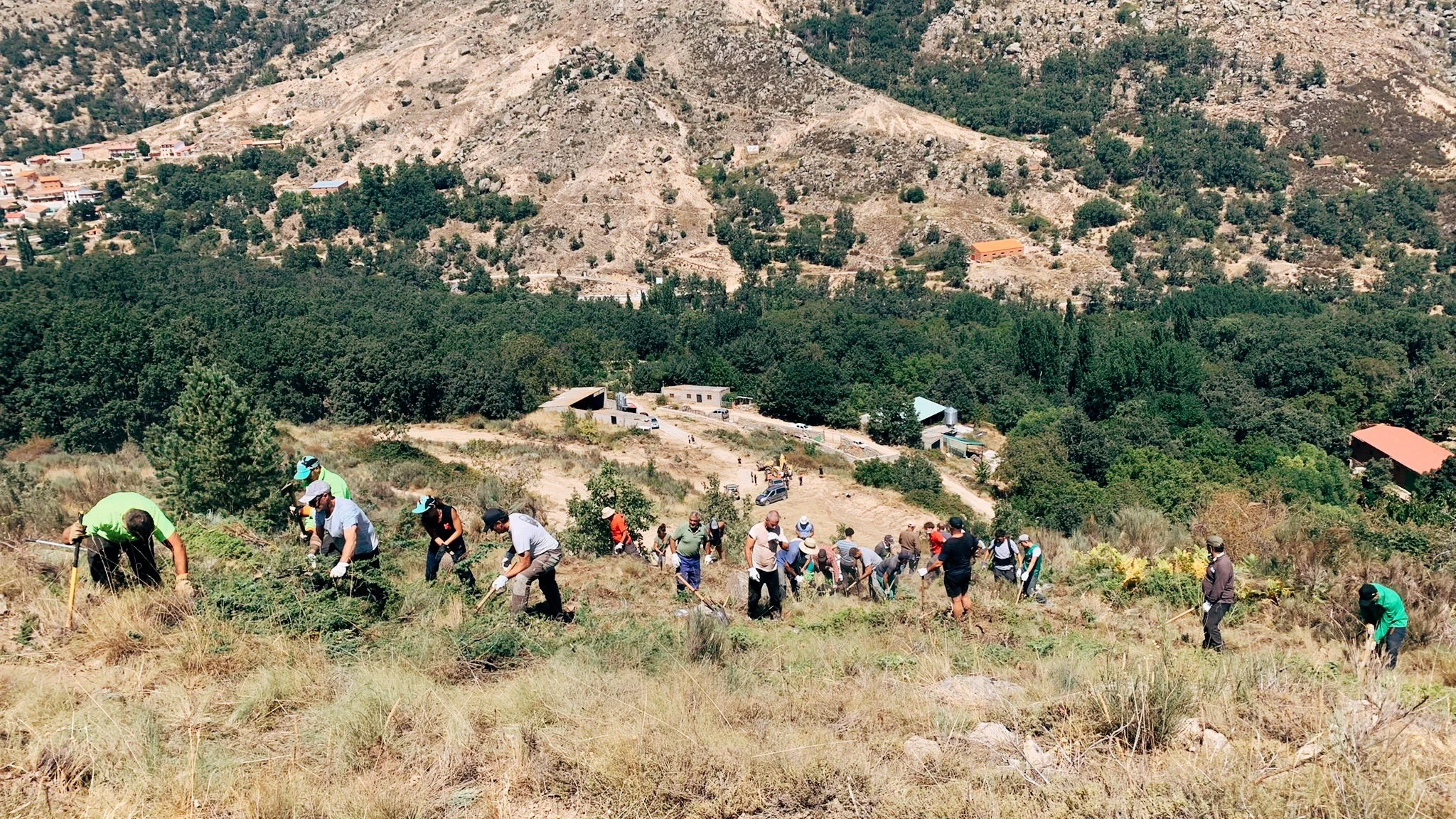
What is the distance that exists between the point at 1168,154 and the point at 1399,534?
8868 cm

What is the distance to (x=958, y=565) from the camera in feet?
28.1

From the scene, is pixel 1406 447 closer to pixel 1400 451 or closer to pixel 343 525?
pixel 1400 451

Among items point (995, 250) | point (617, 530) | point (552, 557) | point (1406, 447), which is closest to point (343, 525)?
point (552, 557)

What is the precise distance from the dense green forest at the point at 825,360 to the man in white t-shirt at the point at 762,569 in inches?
781

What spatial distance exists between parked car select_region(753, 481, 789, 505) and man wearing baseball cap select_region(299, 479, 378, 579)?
77.7ft

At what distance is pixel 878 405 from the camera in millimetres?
46469

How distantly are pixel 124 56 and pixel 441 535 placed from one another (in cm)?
15577

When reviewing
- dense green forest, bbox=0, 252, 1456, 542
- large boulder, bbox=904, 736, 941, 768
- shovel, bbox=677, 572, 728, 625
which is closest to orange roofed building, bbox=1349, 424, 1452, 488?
dense green forest, bbox=0, 252, 1456, 542

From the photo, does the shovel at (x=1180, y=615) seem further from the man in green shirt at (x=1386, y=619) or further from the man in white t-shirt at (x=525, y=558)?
the man in white t-shirt at (x=525, y=558)

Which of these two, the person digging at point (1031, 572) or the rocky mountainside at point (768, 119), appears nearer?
the person digging at point (1031, 572)

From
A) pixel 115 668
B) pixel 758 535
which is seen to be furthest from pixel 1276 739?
pixel 115 668

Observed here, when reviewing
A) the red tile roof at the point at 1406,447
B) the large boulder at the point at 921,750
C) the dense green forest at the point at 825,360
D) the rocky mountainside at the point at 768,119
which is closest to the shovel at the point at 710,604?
the large boulder at the point at 921,750

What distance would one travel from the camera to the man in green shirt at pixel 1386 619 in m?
6.98

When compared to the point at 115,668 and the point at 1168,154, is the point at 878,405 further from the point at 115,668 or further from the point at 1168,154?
the point at 1168,154
